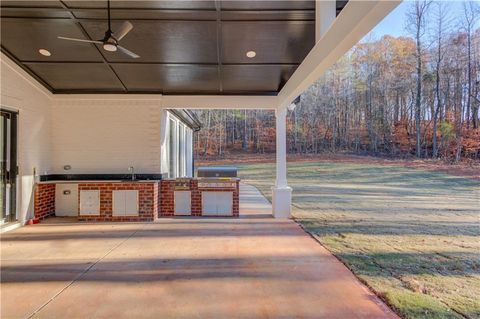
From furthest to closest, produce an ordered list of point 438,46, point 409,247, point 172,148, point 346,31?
point 438,46 < point 172,148 < point 409,247 < point 346,31

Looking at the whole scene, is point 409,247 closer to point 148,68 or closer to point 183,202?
point 183,202

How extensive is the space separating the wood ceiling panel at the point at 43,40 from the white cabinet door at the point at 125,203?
274 cm

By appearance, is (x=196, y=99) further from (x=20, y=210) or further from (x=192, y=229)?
(x=20, y=210)

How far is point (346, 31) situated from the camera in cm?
307

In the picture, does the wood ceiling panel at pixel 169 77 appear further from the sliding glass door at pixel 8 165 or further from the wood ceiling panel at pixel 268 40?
the sliding glass door at pixel 8 165

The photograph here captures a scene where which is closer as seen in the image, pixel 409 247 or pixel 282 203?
pixel 409 247

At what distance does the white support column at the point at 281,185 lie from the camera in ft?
25.2

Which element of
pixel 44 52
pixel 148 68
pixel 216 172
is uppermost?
pixel 44 52

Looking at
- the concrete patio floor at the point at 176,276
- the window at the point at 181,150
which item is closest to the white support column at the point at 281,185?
the concrete patio floor at the point at 176,276

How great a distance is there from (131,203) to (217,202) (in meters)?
1.88

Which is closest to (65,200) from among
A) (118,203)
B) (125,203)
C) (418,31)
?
(118,203)

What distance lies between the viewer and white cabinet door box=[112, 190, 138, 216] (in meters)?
7.19

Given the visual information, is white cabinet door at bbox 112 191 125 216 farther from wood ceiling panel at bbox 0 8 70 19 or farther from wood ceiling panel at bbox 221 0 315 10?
wood ceiling panel at bbox 221 0 315 10

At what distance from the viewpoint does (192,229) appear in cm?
643
